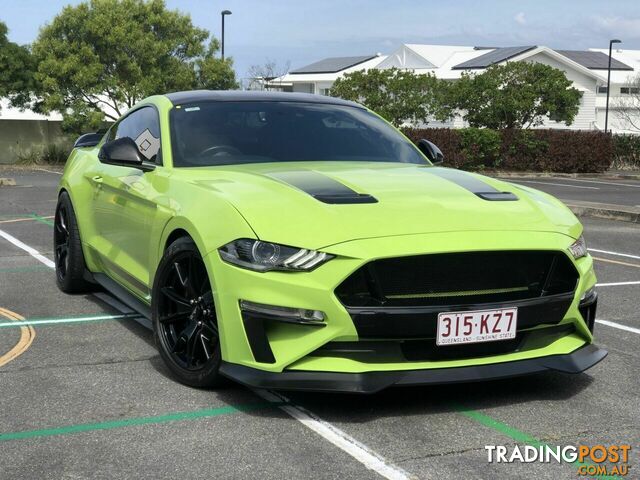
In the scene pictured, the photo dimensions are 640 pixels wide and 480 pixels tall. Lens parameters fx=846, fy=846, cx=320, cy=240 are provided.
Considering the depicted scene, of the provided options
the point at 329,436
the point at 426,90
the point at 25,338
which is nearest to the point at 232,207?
the point at 329,436

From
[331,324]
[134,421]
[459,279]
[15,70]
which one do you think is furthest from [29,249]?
[15,70]

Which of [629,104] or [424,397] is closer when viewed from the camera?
[424,397]

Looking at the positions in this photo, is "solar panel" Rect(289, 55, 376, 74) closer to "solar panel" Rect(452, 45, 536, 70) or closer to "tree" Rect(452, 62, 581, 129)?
"solar panel" Rect(452, 45, 536, 70)

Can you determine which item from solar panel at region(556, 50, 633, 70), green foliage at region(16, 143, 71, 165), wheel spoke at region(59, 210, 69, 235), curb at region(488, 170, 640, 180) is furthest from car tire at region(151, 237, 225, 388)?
solar panel at region(556, 50, 633, 70)

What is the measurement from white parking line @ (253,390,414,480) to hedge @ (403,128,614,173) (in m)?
26.0

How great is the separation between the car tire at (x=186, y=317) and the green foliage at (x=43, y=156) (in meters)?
28.4

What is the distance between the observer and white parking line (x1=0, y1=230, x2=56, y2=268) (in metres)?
8.31

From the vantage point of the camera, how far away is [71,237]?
255 inches

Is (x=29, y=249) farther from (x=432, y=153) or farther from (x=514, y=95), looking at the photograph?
(x=514, y=95)

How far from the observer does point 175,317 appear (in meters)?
4.39

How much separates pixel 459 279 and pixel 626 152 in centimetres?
3333

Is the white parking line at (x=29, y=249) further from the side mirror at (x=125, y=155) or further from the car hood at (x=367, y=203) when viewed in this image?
the car hood at (x=367, y=203)

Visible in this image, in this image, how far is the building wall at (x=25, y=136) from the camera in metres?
31.5

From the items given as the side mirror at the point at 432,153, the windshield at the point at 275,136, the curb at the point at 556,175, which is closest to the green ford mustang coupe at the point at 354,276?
the windshield at the point at 275,136
